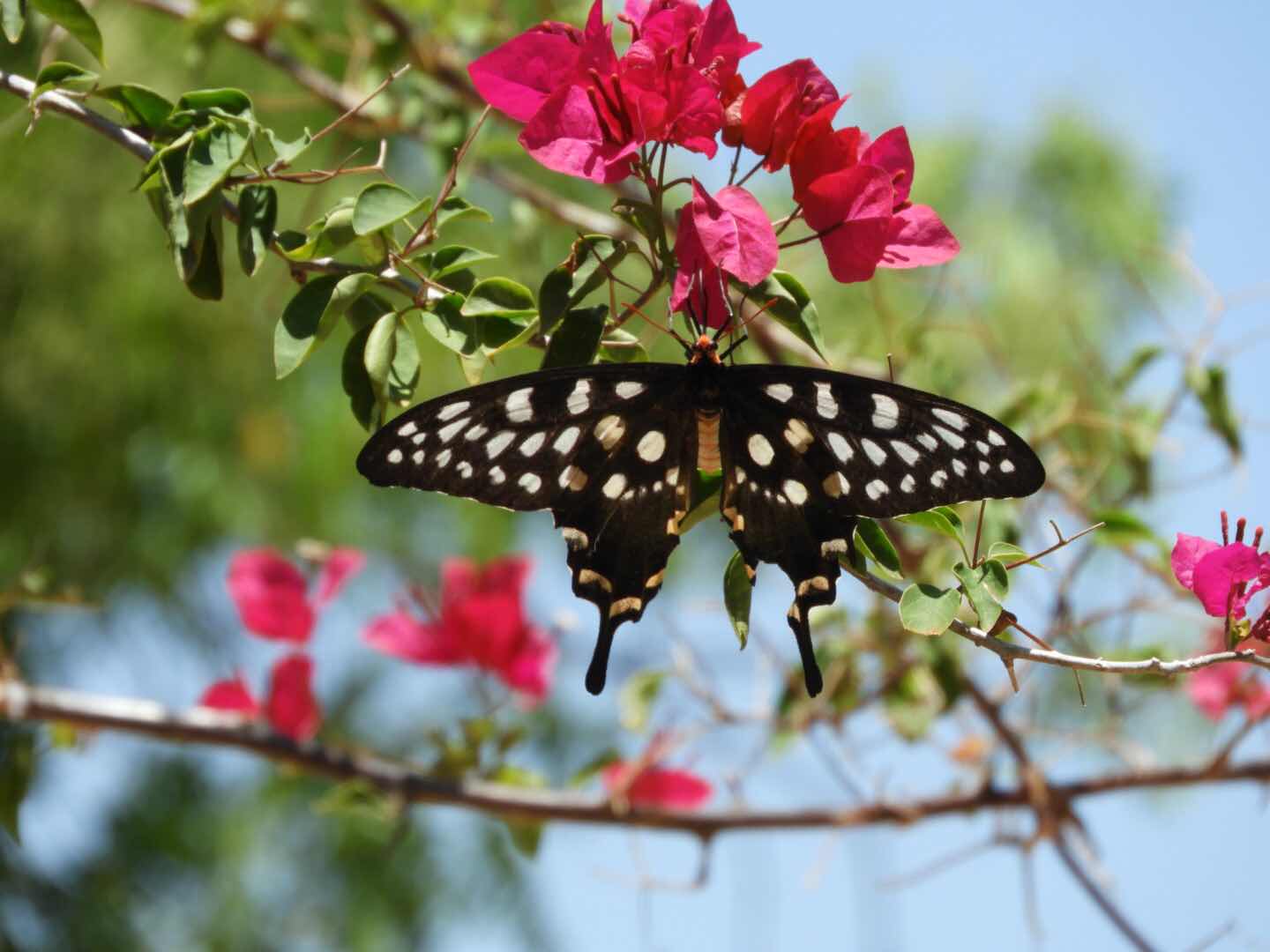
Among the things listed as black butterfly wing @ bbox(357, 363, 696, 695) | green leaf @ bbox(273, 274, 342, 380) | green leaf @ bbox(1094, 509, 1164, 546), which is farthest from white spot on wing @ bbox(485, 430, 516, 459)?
green leaf @ bbox(1094, 509, 1164, 546)

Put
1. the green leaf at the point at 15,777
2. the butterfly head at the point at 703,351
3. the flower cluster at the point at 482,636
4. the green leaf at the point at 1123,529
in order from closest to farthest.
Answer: the butterfly head at the point at 703,351 < the green leaf at the point at 1123,529 < the green leaf at the point at 15,777 < the flower cluster at the point at 482,636

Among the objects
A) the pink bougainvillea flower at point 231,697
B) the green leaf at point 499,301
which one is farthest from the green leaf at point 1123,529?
the pink bougainvillea flower at point 231,697

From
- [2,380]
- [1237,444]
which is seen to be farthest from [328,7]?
[1237,444]

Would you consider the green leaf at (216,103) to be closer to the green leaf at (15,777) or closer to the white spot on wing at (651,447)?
the white spot on wing at (651,447)

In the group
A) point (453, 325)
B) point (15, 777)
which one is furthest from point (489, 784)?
point (453, 325)

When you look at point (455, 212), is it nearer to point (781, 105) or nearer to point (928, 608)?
point (781, 105)

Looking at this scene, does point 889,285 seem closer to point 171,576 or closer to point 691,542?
point 691,542
